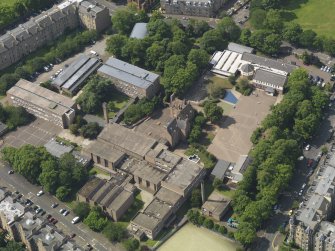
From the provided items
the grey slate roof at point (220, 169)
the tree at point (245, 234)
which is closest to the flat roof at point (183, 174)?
the grey slate roof at point (220, 169)

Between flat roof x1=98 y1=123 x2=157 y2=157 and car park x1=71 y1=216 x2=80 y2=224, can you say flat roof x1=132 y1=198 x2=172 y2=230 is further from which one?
flat roof x1=98 y1=123 x2=157 y2=157

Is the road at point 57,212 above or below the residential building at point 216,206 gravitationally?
below

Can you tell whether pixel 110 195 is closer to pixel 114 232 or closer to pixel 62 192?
pixel 114 232

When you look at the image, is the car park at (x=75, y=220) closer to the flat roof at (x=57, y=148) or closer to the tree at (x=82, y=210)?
the tree at (x=82, y=210)

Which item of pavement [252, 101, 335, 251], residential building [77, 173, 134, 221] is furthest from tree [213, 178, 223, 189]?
residential building [77, 173, 134, 221]

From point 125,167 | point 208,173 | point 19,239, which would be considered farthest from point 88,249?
point 208,173
